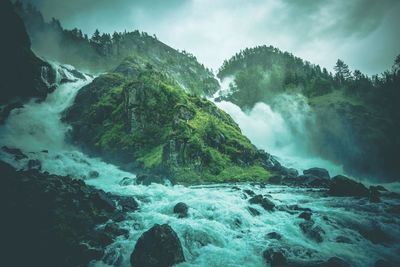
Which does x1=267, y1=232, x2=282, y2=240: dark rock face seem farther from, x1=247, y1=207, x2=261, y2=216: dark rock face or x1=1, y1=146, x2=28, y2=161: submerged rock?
x1=1, y1=146, x2=28, y2=161: submerged rock

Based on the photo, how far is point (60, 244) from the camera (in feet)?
44.5

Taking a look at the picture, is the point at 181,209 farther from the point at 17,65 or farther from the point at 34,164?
the point at 17,65

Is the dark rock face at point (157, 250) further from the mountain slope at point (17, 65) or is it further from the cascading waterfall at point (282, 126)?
the cascading waterfall at point (282, 126)

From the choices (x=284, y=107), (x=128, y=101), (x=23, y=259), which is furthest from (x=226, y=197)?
(x=284, y=107)

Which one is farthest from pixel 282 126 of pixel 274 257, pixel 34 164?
pixel 274 257

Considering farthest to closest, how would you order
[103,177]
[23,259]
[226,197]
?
[103,177]
[226,197]
[23,259]

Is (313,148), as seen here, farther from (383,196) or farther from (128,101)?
(128,101)

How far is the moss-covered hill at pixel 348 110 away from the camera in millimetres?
65938

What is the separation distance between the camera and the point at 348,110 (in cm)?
7731

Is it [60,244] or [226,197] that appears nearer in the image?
[60,244]

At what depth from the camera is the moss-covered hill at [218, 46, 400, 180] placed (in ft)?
216

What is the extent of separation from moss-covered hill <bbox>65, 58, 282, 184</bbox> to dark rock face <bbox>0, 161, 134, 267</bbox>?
63.4 feet

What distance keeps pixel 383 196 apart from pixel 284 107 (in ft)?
258

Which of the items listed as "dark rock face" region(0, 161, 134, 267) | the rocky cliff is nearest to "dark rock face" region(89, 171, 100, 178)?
"dark rock face" region(0, 161, 134, 267)
